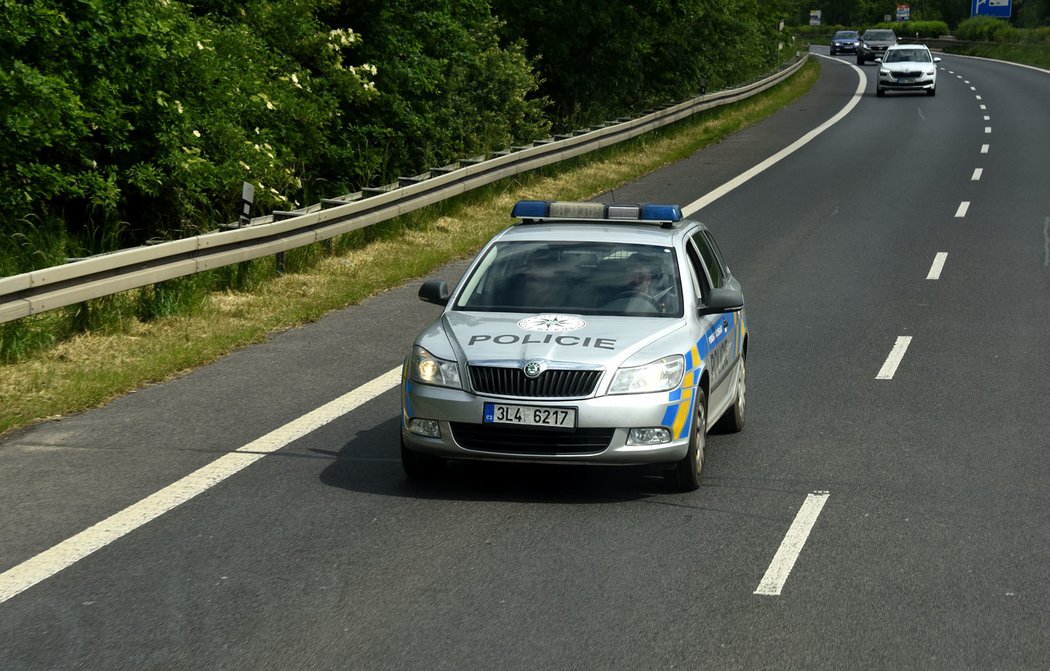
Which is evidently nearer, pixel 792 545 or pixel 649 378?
pixel 792 545

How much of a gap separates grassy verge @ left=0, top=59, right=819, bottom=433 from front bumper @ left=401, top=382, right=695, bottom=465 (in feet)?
10.4

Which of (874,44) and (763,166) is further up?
(763,166)

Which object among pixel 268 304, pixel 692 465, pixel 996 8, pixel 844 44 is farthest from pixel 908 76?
pixel 996 8

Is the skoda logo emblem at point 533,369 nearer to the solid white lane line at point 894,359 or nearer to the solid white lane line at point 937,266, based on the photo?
the solid white lane line at point 894,359

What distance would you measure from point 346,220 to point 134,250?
4.66 metres

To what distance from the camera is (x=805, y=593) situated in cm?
684

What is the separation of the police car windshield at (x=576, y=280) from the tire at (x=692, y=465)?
0.72m

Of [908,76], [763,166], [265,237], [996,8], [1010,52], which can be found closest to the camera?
[265,237]

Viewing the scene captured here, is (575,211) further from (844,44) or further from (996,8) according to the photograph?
(996,8)

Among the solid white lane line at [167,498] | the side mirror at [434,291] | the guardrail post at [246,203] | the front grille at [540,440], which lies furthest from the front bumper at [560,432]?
the guardrail post at [246,203]

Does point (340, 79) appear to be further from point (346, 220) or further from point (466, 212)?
point (346, 220)

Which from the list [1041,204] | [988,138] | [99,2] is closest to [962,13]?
[988,138]

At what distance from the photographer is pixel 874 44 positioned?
252 feet

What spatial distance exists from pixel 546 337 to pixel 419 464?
1.03 metres
